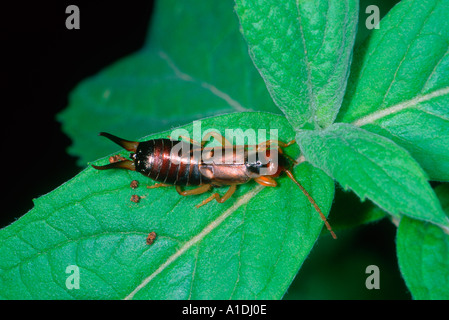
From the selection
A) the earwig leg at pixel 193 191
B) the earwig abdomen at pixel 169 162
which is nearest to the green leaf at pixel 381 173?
Answer: the earwig leg at pixel 193 191

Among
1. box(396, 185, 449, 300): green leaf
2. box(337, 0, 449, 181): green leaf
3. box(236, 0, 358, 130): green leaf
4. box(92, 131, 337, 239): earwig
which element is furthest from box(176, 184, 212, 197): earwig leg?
box(396, 185, 449, 300): green leaf

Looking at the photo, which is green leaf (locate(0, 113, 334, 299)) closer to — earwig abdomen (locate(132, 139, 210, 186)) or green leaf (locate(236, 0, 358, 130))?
earwig abdomen (locate(132, 139, 210, 186))

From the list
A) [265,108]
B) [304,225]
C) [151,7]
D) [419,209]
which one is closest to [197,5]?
[151,7]

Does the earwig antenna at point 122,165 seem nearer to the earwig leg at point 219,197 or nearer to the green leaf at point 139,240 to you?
the green leaf at point 139,240

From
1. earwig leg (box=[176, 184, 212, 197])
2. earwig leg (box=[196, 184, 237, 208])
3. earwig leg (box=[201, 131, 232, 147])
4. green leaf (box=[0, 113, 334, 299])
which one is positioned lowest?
green leaf (box=[0, 113, 334, 299])

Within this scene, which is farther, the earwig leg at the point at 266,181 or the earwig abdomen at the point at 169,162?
the earwig abdomen at the point at 169,162
